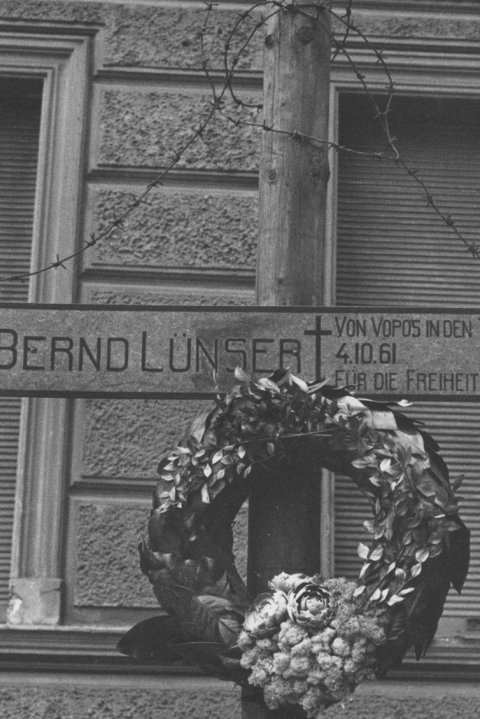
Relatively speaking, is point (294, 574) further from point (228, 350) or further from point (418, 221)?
point (418, 221)

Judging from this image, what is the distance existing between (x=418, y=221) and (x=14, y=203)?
2.03m

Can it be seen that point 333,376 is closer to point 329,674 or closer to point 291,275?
point 291,275

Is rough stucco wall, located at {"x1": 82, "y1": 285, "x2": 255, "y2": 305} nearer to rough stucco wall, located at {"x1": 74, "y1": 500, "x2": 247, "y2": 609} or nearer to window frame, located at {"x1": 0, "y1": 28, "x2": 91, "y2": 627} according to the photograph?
window frame, located at {"x1": 0, "y1": 28, "x2": 91, "y2": 627}

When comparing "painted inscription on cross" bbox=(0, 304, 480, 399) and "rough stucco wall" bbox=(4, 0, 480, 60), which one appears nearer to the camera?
"painted inscription on cross" bbox=(0, 304, 480, 399)

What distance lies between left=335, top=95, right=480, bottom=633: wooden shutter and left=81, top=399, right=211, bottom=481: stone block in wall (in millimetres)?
1046

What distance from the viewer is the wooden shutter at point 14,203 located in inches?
245

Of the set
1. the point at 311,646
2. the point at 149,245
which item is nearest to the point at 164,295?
the point at 149,245

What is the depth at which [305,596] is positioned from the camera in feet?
12.0

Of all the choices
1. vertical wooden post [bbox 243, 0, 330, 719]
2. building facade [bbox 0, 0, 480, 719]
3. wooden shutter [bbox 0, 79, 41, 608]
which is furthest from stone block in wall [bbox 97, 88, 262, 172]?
vertical wooden post [bbox 243, 0, 330, 719]

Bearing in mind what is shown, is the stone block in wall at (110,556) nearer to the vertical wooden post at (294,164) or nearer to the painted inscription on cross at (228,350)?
the painted inscription on cross at (228,350)

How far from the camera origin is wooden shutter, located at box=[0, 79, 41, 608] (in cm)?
623

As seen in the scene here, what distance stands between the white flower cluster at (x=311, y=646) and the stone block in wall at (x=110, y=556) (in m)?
2.20

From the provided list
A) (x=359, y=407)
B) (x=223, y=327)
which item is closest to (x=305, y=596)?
(x=359, y=407)

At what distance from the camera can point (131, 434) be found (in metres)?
6.08
